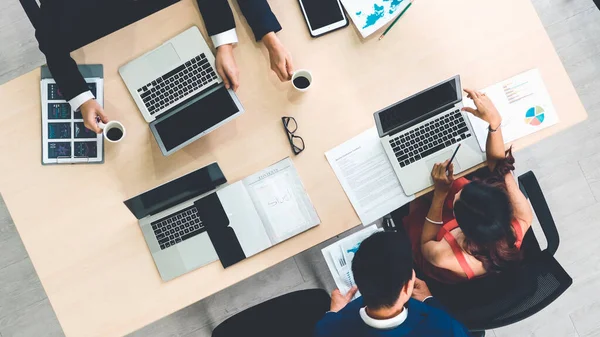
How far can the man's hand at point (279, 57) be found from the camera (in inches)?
61.9

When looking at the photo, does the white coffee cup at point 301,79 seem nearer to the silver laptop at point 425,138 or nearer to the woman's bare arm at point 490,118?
the silver laptop at point 425,138

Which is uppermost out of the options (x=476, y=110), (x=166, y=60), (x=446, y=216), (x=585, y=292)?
Answer: (x=166, y=60)

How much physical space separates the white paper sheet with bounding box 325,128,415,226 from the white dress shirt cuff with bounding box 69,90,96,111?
825mm

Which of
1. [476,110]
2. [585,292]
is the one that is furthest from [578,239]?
[476,110]

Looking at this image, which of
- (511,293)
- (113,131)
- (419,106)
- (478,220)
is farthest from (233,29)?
(511,293)

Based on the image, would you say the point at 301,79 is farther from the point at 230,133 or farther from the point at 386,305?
the point at 386,305

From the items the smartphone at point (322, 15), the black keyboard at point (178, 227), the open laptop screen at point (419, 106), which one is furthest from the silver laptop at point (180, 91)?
the open laptop screen at point (419, 106)

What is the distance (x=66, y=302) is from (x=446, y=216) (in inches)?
53.8

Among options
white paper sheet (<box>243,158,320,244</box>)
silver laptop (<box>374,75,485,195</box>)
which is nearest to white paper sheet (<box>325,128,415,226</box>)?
silver laptop (<box>374,75,485,195</box>)

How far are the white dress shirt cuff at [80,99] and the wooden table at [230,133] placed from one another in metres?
0.07

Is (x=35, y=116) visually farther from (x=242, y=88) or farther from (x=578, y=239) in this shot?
(x=578, y=239)

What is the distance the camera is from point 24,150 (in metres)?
1.60

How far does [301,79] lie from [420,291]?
2.84 feet

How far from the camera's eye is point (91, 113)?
1.56m
